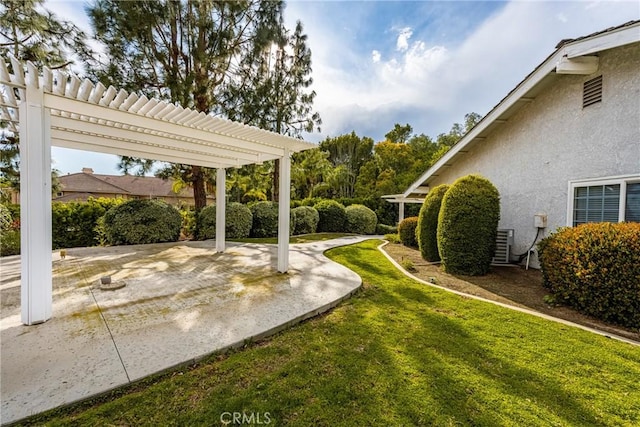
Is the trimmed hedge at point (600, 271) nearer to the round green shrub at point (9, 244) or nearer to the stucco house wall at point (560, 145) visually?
the stucco house wall at point (560, 145)

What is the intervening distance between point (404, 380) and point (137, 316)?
13.8ft

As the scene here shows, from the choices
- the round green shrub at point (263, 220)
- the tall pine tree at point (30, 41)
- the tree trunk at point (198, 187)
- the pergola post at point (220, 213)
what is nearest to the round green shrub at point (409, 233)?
the round green shrub at point (263, 220)

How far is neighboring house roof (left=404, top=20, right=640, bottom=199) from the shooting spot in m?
5.55

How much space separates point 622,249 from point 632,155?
281cm

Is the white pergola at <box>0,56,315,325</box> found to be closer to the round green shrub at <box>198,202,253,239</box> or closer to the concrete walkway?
the concrete walkway

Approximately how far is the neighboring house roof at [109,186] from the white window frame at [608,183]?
103 feet

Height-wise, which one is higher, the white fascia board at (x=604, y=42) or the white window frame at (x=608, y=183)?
the white fascia board at (x=604, y=42)

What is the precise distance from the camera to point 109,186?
1313 inches

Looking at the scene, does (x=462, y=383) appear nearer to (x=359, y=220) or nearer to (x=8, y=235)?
(x=8, y=235)

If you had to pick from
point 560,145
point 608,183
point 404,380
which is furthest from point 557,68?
point 404,380

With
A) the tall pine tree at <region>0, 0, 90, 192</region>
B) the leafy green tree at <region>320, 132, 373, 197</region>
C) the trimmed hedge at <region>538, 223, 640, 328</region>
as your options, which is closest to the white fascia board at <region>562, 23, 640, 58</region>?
the trimmed hedge at <region>538, 223, 640, 328</region>

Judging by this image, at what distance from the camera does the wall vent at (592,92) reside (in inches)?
251

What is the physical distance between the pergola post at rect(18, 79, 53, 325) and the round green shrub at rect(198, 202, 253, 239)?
29.0 feet

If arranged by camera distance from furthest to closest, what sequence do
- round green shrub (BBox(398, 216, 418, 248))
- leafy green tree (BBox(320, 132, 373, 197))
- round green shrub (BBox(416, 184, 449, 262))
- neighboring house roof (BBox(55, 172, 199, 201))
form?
1. leafy green tree (BBox(320, 132, 373, 197))
2. neighboring house roof (BBox(55, 172, 199, 201))
3. round green shrub (BBox(398, 216, 418, 248))
4. round green shrub (BBox(416, 184, 449, 262))
